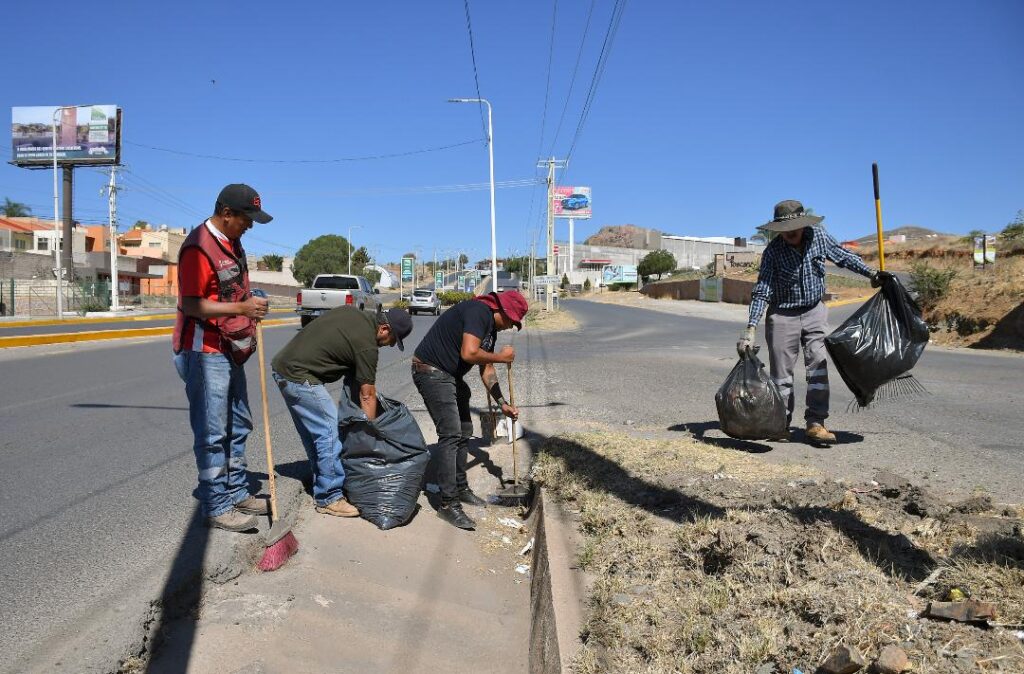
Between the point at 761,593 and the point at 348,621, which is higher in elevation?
the point at 761,593

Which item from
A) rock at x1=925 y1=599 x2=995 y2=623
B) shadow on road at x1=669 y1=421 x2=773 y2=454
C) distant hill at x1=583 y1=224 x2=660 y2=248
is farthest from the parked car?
distant hill at x1=583 y1=224 x2=660 y2=248

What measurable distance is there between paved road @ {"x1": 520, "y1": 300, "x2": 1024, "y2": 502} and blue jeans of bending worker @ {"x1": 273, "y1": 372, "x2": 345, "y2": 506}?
2.89m

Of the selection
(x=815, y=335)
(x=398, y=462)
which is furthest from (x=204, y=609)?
(x=815, y=335)

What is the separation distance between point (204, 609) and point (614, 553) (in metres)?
1.88

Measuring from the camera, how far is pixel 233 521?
4023 millimetres

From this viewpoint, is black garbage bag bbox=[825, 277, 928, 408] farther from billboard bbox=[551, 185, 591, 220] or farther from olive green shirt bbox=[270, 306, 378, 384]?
billboard bbox=[551, 185, 591, 220]

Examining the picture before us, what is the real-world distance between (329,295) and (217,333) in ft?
67.4

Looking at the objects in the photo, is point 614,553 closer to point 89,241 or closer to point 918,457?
point 918,457

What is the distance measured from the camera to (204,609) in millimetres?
3334

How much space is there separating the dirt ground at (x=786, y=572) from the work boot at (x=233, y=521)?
176cm

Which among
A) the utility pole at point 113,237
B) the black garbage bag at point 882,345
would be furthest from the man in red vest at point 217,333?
the utility pole at point 113,237

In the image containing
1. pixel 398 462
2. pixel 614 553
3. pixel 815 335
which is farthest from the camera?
pixel 815 335

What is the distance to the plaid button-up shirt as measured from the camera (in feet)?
18.5

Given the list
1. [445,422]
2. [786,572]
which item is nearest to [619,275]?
[445,422]
